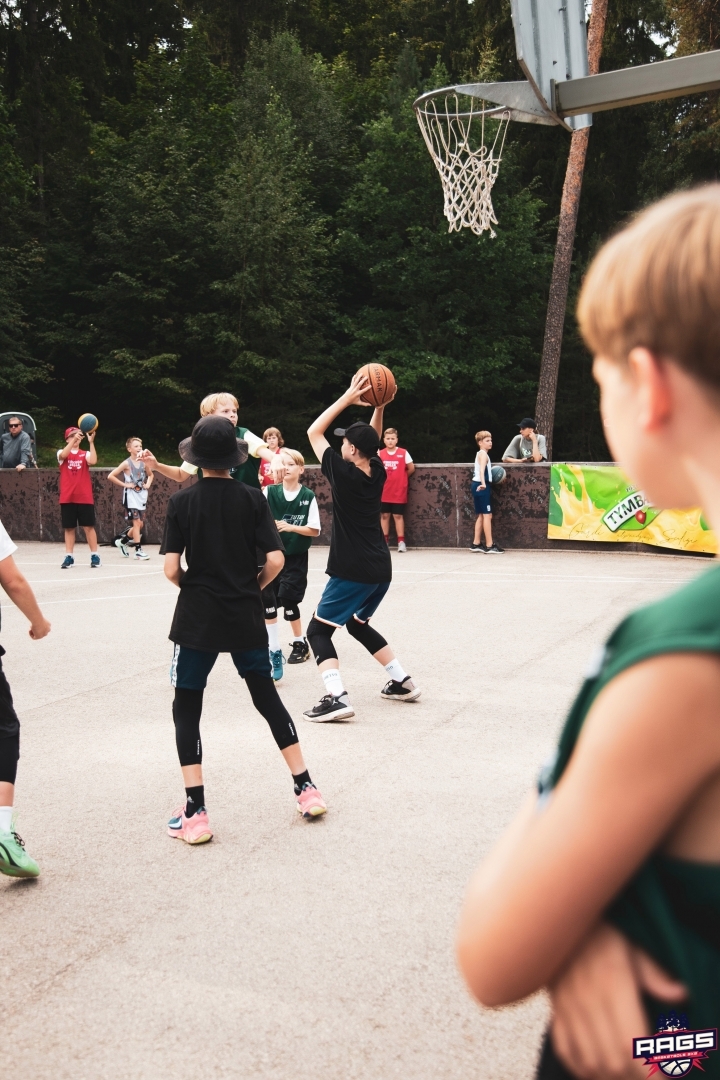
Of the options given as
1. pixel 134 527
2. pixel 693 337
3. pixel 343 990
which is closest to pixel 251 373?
pixel 134 527

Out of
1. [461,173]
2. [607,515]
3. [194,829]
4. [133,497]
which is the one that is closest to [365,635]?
[194,829]

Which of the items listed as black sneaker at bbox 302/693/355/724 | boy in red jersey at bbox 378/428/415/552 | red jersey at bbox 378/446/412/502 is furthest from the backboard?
red jersey at bbox 378/446/412/502

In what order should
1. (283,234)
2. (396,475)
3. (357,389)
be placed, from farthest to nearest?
(283,234) → (396,475) → (357,389)

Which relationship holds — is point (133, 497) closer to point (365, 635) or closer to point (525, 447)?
point (525, 447)

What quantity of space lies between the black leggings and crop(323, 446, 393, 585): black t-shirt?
2.07m

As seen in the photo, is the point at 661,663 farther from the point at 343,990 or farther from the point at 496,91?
the point at 496,91

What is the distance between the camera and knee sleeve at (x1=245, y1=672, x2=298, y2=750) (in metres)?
4.89

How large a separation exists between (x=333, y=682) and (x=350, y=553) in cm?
89

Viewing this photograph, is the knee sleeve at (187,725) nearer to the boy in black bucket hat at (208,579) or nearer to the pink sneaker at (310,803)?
the boy in black bucket hat at (208,579)

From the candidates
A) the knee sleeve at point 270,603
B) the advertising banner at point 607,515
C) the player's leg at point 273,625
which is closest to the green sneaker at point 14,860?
the player's leg at point 273,625

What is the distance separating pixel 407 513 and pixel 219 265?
17.3 m

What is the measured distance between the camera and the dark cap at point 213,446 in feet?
15.4

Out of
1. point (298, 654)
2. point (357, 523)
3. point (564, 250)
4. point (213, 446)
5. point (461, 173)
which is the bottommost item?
point (298, 654)

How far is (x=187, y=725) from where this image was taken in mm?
4766
